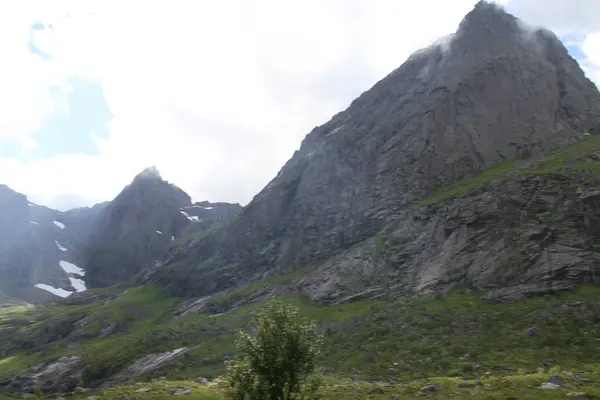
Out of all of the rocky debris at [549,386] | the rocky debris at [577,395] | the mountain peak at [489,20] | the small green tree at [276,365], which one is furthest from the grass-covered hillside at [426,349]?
the mountain peak at [489,20]

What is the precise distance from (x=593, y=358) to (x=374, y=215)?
90912 millimetres

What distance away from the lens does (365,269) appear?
4658 inches

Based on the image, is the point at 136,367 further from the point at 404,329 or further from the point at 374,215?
the point at 374,215

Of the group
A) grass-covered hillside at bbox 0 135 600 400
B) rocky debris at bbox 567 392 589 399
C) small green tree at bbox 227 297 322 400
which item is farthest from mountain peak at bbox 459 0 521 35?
small green tree at bbox 227 297 322 400

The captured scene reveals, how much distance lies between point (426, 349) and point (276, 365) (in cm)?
4258

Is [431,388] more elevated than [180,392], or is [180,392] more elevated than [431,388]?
[180,392]

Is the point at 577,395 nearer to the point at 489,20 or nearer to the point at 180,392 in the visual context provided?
the point at 180,392

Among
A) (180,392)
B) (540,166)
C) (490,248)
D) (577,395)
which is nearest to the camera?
(577,395)

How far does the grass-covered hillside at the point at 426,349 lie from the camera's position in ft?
163

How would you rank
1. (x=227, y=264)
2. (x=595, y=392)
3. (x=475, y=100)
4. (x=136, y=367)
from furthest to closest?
(x=227, y=264), (x=475, y=100), (x=136, y=367), (x=595, y=392)

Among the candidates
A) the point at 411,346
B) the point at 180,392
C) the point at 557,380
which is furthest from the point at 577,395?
the point at 180,392

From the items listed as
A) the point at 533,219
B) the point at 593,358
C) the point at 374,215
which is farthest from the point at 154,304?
the point at 593,358

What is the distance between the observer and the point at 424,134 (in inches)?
5876

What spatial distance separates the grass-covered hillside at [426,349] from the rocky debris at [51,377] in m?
3.57
